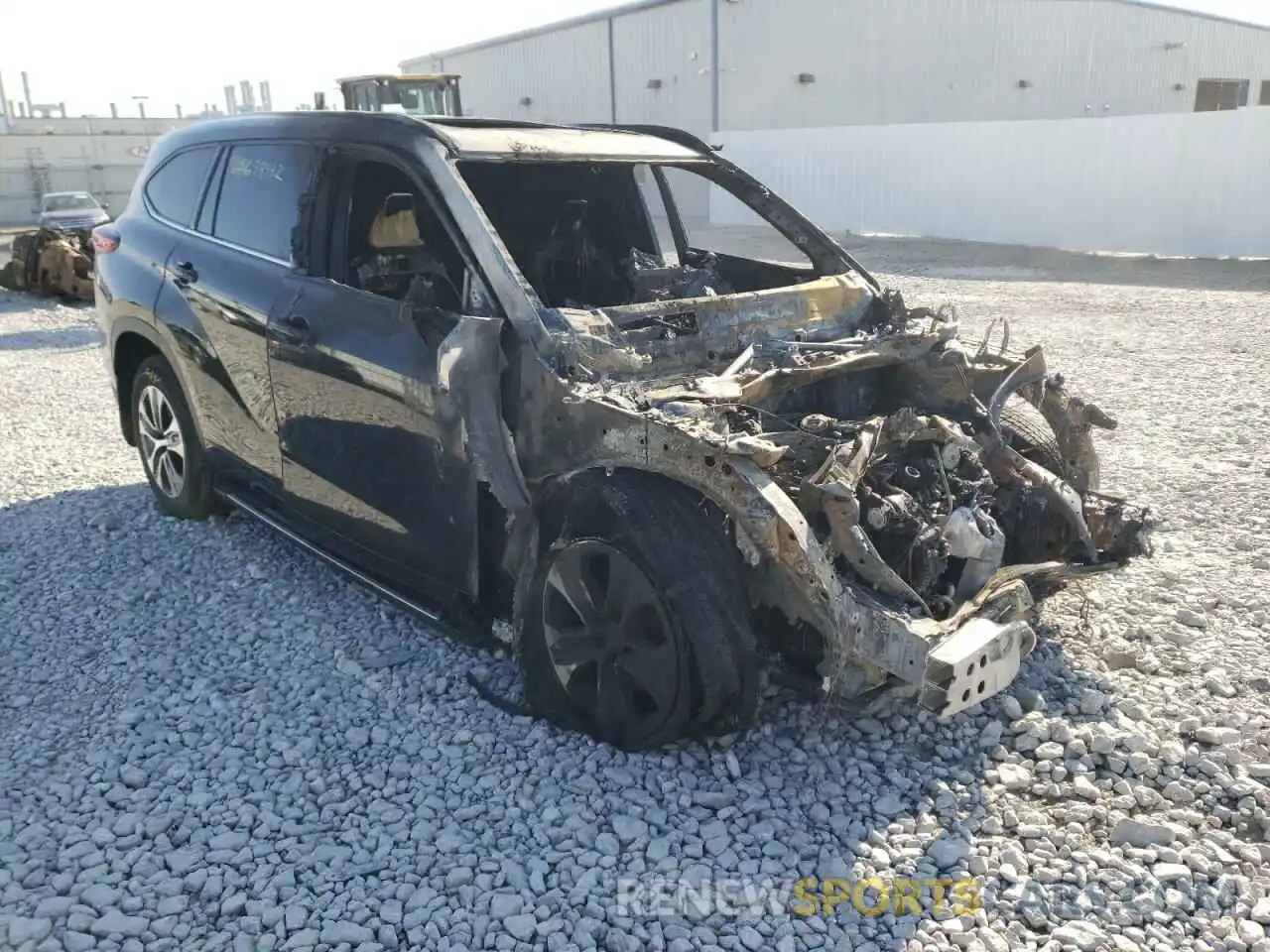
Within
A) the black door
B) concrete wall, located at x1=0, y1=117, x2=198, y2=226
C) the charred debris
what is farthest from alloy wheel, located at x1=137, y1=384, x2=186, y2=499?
concrete wall, located at x1=0, y1=117, x2=198, y2=226

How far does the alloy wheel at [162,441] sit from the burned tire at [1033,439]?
385 centimetres

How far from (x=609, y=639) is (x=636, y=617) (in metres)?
0.13

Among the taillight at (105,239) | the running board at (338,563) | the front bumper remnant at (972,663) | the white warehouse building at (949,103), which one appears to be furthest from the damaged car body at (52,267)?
the front bumper remnant at (972,663)

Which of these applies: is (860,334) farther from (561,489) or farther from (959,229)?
(959,229)

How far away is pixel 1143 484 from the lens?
566 cm

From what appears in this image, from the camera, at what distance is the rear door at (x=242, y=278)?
419cm

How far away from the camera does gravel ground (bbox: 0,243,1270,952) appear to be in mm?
2617

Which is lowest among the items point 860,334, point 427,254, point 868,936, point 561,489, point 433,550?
point 868,936

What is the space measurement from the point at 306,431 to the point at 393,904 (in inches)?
79.6

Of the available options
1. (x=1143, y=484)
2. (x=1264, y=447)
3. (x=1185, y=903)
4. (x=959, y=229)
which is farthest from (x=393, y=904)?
(x=959, y=229)

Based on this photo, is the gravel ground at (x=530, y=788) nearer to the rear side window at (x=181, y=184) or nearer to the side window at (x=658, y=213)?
the rear side window at (x=181, y=184)

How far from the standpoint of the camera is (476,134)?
3.95 m

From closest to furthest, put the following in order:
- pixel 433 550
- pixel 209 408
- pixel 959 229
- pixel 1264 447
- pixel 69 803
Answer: pixel 69 803 < pixel 433 550 < pixel 209 408 < pixel 1264 447 < pixel 959 229

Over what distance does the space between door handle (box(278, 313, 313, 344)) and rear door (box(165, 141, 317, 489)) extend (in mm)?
135
